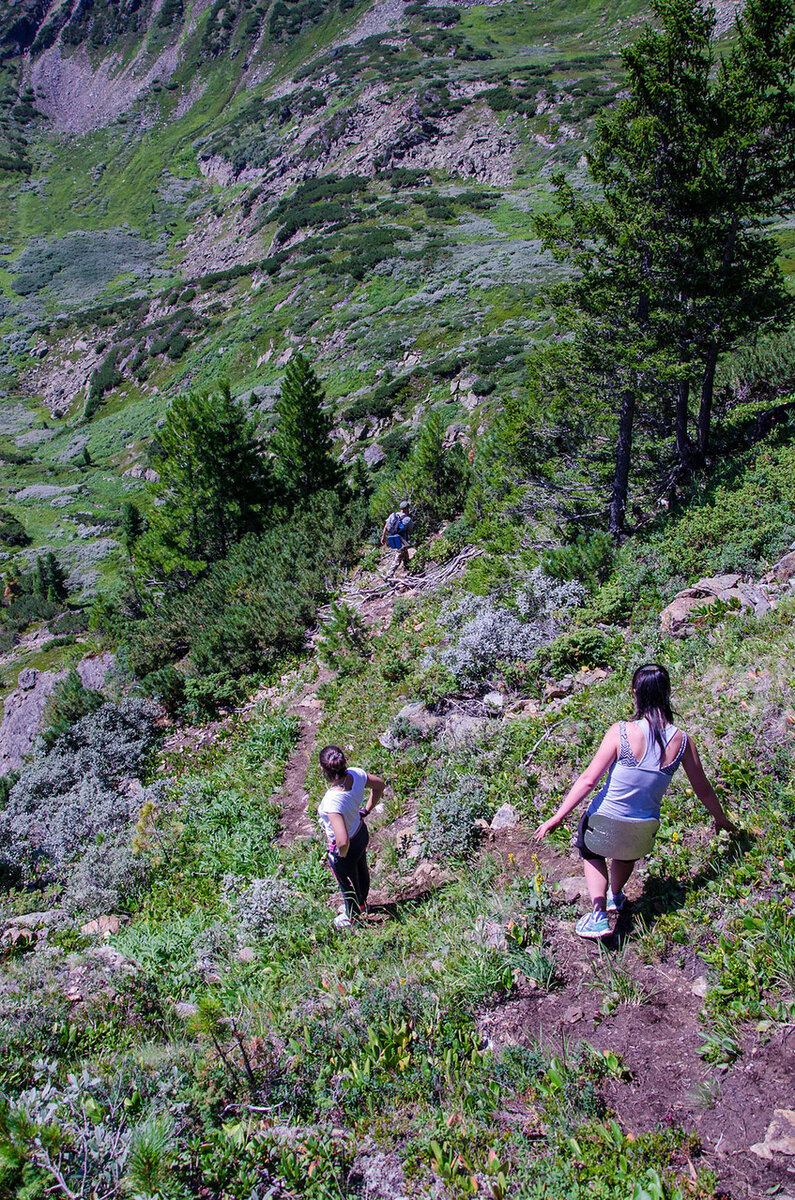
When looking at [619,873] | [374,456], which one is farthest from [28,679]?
[619,873]

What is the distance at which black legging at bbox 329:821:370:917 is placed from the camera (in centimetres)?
489

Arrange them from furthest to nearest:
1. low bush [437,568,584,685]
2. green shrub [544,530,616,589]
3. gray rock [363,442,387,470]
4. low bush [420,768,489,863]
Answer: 1. gray rock [363,442,387,470]
2. green shrub [544,530,616,589]
3. low bush [437,568,584,685]
4. low bush [420,768,489,863]

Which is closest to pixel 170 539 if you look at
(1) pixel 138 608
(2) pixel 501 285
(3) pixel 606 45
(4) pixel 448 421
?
(1) pixel 138 608

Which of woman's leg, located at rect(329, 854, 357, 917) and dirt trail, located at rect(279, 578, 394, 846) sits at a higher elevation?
woman's leg, located at rect(329, 854, 357, 917)

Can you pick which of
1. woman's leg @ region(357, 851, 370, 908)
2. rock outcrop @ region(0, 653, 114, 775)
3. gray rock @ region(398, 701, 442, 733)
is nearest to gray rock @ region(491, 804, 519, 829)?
woman's leg @ region(357, 851, 370, 908)

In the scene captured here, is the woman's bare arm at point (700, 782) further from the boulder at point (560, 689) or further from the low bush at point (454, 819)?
the boulder at point (560, 689)

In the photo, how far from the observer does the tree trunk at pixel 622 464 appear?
987 cm

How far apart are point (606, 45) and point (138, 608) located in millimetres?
99508

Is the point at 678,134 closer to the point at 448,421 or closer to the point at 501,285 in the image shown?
the point at 448,421

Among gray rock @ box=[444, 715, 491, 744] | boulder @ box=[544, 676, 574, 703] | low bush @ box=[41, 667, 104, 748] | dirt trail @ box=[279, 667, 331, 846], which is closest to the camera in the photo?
gray rock @ box=[444, 715, 491, 744]

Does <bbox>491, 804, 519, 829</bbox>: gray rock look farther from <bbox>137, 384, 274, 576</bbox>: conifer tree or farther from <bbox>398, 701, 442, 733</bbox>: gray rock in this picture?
<bbox>137, 384, 274, 576</bbox>: conifer tree

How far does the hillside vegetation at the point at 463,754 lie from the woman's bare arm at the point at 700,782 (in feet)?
1.43

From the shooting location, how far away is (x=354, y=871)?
4961mm

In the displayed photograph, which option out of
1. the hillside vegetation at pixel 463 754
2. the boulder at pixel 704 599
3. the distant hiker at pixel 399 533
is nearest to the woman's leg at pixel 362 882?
the hillside vegetation at pixel 463 754
